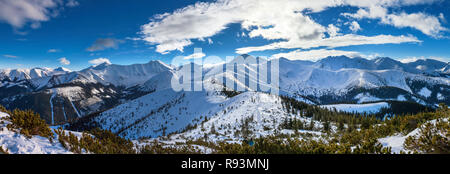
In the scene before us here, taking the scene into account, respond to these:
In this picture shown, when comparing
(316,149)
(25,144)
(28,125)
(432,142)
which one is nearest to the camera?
(432,142)

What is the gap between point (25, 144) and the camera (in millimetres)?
8695

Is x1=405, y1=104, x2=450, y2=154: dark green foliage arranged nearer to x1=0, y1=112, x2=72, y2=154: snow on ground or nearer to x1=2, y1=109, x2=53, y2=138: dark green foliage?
x1=0, y1=112, x2=72, y2=154: snow on ground

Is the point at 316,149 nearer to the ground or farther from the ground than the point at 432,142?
nearer to the ground

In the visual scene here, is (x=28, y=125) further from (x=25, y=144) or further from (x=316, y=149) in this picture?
(x=316, y=149)

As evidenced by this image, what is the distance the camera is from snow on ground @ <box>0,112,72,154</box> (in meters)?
8.24

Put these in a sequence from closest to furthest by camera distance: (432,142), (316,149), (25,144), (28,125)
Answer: (432,142) < (316,149) < (25,144) < (28,125)

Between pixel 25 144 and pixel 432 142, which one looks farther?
pixel 25 144

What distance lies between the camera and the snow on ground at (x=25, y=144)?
8242mm

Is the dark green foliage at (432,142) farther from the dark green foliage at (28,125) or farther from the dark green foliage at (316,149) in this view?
the dark green foliage at (28,125)

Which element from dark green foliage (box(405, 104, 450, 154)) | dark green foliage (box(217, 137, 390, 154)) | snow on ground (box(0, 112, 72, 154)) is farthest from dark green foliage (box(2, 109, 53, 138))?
Answer: dark green foliage (box(405, 104, 450, 154))

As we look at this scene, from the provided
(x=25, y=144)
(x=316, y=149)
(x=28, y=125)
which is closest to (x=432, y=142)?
(x=316, y=149)

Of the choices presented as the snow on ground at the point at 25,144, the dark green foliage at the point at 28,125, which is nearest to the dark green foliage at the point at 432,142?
the snow on ground at the point at 25,144
